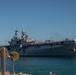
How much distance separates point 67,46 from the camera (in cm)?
11969

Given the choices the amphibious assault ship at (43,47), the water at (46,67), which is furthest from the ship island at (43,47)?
the water at (46,67)

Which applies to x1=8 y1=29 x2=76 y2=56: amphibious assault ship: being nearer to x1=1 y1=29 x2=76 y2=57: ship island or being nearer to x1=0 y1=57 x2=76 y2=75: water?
x1=1 y1=29 x2=76 y2=57: ship island

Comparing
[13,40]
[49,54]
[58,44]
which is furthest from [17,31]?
[58,44]

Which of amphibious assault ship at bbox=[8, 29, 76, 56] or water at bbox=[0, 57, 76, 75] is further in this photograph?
amphibious assault ship at bbox=[8, 29, 76, 56]

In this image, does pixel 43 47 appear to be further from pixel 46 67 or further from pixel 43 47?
pixel 46 67

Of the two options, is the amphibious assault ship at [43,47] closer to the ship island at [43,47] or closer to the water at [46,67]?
the ship island at [43,47]

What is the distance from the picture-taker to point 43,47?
125 metres

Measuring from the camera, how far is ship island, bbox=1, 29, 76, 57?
119125 millimetres

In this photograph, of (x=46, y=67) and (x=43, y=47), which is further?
(x=43, y=47)

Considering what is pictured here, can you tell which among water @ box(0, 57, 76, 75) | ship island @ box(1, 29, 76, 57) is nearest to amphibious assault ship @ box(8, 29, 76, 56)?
ship island @ box(1, 29, 76, 57)

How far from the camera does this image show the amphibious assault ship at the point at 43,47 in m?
119

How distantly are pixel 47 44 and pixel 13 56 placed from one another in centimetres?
8838

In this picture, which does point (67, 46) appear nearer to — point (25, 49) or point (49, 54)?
point (49, 54)

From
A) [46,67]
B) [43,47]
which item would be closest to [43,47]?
[43,47]
